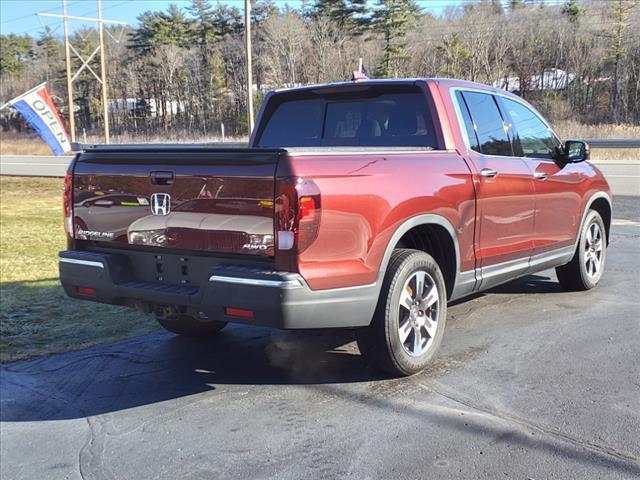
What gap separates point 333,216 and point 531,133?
122 inches

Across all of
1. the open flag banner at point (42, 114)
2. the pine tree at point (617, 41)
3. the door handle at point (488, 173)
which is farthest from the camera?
the pine tree at point (617, 41)

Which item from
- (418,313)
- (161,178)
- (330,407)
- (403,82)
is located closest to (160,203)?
(161,178)

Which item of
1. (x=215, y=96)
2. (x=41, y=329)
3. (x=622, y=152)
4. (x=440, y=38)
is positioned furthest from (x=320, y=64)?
(x=41, y=329)

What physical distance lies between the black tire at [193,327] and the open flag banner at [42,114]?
16.4 m

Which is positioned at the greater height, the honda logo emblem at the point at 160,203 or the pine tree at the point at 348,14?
the pine tree at the point at 348,14

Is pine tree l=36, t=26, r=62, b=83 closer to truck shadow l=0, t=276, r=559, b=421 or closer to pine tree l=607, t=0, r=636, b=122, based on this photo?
pine tree l=607, t=0, r=636, b=122

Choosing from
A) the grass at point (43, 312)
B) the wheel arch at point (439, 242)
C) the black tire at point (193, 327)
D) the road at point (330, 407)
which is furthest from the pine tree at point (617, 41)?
the black tire at point (193, 327)

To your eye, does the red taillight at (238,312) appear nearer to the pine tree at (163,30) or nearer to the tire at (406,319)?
the tire at (406,319)

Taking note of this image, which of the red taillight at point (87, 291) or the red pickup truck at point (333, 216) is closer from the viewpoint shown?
the red pickup truck at point (333, 216)

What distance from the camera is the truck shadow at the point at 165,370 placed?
4.38 metres

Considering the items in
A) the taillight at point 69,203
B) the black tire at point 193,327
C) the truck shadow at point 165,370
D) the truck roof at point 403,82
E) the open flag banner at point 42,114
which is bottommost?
the truck shadow at point 165,370

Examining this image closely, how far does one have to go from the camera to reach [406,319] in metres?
4.43

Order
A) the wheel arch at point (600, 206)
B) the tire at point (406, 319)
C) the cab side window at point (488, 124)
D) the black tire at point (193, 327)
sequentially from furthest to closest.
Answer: the wheel arch at point (600, 206) → the black tire at point (193, 327) → the cab side window at point (488, 124) → the tire at point (406, 319)

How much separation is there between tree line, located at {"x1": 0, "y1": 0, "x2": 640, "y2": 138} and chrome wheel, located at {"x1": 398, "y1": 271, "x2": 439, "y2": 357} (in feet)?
131
